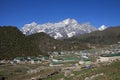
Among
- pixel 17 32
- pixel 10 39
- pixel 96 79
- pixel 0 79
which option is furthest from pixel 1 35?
pixel 96 79

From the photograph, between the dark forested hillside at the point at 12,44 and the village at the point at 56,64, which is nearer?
the village at the point at 56,64

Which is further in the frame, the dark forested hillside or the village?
the dark forested hillside

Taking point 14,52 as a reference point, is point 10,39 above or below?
above

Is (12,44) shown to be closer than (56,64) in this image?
No

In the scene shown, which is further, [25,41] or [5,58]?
[25,41]

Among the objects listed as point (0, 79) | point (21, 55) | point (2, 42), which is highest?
point (2, 42)

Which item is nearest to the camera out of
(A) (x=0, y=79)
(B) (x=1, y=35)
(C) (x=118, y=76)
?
(C) (x=118, y=76)

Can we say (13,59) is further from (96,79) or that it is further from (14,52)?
(96,79)

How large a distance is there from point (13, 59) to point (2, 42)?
1369 cm

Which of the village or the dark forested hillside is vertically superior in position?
the dark forested hillside

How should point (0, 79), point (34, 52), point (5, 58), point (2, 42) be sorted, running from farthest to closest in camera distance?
point (34, 52) → point (2, 42) → point (5, 58) → point (0, 79)

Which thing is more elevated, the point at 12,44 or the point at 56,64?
the point at 12,44

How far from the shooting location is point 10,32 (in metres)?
142

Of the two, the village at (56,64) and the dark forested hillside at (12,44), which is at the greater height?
the dark forested hillside at (12,44)
